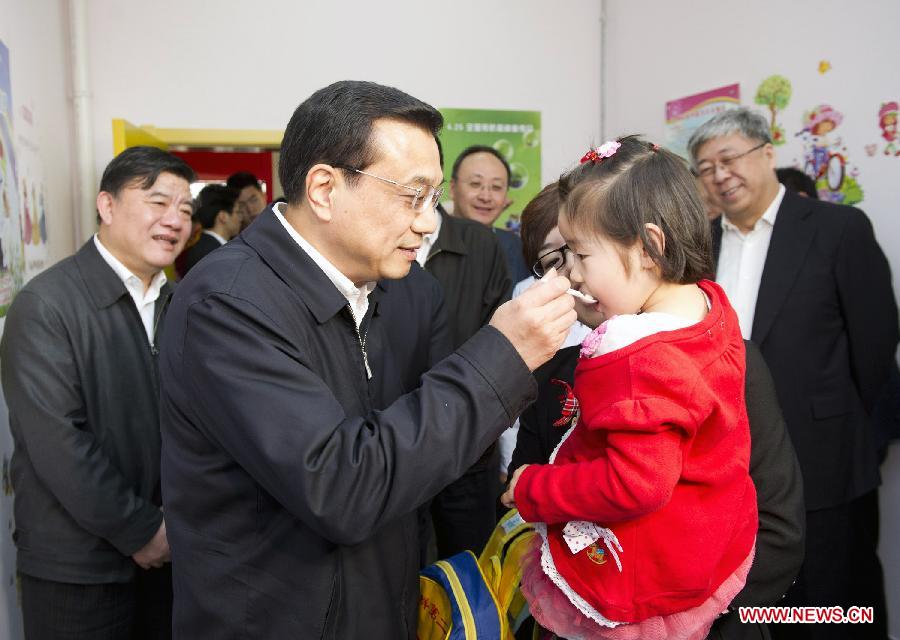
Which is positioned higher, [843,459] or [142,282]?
[142,282]

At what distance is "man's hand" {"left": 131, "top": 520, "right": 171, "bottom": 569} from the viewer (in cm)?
208

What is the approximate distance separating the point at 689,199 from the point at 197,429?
0.98 metres

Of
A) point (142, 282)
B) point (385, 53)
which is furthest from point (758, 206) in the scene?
point (385, 53)

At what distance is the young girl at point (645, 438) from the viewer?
1.18 m

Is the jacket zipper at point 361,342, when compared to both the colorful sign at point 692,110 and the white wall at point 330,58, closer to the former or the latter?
the colorful sign at point 692,110

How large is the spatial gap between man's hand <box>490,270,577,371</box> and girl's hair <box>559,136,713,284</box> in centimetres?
21

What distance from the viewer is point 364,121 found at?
1289mm

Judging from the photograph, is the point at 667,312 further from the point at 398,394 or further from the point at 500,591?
the point at 500,591

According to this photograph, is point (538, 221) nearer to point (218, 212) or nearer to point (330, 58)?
point (330, 58)

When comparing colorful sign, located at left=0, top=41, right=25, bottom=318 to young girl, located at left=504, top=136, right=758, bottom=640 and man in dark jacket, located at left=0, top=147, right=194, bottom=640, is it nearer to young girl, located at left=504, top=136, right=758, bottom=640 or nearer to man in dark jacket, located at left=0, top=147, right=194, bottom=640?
man in dark jacket, located at left=0, top=147, right=194, bottom=640

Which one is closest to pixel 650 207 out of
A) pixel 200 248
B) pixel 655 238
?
pixel 655 238

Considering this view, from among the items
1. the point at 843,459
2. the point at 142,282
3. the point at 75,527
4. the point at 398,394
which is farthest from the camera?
the point at 843,459

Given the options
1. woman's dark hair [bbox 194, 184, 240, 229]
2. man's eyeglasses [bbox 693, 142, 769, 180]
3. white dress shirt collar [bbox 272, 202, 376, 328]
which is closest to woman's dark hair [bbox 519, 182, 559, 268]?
white dress shirt collar [bbox 272, 202, 376, 328]

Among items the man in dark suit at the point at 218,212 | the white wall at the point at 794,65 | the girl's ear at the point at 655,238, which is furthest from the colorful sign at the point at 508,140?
the girl's ear at the point at 655,238
